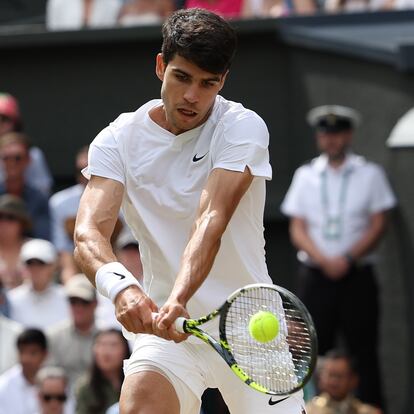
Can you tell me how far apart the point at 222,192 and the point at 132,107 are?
655 cm

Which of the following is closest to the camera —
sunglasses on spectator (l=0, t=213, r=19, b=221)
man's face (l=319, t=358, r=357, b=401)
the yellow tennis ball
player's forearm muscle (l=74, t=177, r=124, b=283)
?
the yellow tennis ball

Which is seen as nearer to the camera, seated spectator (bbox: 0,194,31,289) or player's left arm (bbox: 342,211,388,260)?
player's left arm (bbox: 342,211,388,260)

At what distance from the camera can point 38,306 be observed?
938 cm

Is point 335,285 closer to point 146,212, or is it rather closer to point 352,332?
point 352,332

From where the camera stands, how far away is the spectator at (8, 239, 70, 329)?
30.5 ft

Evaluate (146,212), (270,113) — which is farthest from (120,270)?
(270,113)

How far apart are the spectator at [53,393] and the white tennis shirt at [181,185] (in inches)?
136

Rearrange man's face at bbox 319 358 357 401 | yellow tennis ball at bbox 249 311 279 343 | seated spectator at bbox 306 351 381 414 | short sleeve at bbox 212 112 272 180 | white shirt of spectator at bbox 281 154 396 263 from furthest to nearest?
white shirt of spectator at bbox 281 154 396 263, man's face at bbox 319 358 357 401, seated spectator at bbox 306 351 381 414, short sleeve at bbox 212 112 272 180, yellow tennis ball at bbox 249 311 279 343

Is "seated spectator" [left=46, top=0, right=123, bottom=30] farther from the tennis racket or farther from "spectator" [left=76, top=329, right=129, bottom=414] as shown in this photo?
the tennis racket

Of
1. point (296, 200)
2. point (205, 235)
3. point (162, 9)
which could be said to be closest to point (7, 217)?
point (296, 200)

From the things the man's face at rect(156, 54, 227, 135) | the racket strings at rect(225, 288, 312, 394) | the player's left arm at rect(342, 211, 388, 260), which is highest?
the man's face at rect(156, 54, 227, 135)

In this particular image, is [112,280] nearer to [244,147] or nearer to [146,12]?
[244,147]

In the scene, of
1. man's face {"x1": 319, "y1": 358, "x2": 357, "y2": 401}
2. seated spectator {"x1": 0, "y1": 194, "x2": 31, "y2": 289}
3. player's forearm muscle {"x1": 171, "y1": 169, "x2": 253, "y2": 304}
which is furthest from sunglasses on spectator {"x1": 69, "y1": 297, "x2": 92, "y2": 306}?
player's forearm muscle {"x1": 171, "y1": 169, "x2": 253, "y2": 304}

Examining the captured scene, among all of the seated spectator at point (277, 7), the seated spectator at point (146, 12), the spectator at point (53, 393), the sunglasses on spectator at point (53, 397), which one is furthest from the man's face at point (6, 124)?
the sunglasses on spectator at point (53, 397)
